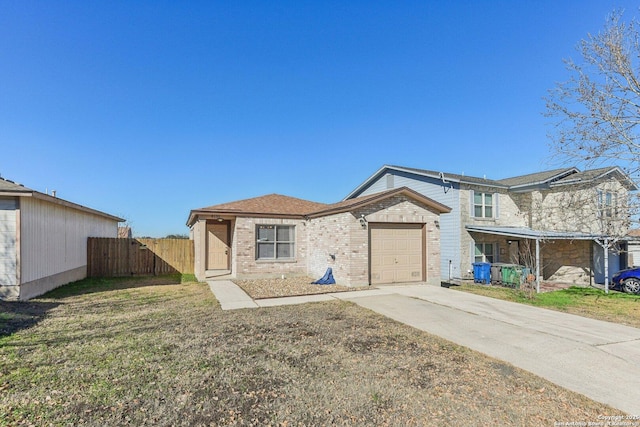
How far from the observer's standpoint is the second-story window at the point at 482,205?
16969 mm

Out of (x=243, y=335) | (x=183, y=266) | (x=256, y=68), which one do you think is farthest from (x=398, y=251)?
(x=183, y=266)

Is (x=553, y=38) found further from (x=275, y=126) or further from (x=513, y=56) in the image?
(x=275, y=126)

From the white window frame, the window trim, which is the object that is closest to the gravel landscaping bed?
the white window frame

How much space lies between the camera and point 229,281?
13.0 m

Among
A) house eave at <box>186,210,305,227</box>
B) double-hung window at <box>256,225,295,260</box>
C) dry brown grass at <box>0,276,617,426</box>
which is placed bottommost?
dry brown grass at <box>0,276,617,426</box>

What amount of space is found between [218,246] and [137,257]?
12.9ft

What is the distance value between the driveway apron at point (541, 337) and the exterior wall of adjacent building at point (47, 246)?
9.45 m

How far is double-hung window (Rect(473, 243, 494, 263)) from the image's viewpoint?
659 inches

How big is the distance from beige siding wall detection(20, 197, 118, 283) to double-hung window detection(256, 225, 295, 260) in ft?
23.7

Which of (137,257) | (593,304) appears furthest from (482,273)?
(137,257)

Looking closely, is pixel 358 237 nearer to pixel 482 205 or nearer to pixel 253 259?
pixel 253 259

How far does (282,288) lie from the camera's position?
11.6 metres

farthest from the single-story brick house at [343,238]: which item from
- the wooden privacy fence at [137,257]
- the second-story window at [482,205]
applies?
the second-story window at [482,205]

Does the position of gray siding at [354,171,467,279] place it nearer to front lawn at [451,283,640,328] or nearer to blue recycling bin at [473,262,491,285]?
blue recycling bin at [473,262,491,285]
